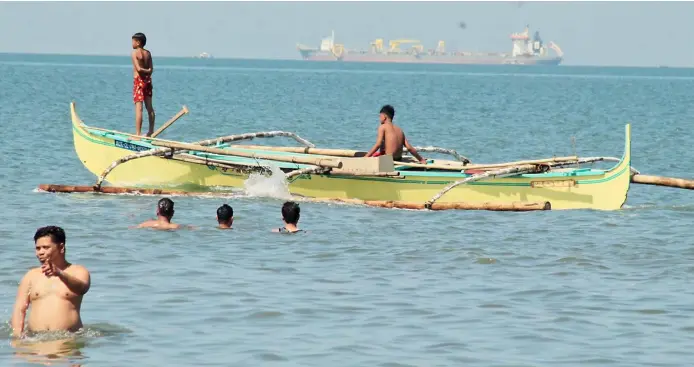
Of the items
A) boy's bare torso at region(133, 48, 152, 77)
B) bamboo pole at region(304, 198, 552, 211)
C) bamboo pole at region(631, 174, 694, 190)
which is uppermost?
boy's bare torso at region(133, 48, 152, 77)

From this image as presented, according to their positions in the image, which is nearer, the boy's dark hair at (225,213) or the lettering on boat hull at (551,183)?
the boy's dark hair at (225,213)

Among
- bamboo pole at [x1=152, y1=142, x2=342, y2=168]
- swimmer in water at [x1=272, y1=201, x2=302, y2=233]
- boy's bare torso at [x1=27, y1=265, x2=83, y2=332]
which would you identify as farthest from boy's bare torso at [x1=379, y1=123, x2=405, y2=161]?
boy's bare torso at [x1=27, y1=265, x2=83, y2=332]

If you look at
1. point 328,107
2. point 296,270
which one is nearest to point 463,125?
point 328,107

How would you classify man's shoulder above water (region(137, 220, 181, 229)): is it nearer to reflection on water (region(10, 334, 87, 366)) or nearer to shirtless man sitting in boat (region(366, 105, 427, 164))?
shirtless man sitting in boat (region(366, 105, 427, 164))

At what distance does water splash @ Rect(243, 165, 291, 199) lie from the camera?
66.9 ft

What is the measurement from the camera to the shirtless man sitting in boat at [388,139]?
65.9 ft

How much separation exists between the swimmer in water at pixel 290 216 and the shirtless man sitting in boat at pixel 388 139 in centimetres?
361

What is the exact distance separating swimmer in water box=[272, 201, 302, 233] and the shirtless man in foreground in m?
6.29

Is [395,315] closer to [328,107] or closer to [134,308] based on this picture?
[134,308]

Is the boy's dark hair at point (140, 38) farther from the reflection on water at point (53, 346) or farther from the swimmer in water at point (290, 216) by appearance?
the reflection on water at point (53, 346)

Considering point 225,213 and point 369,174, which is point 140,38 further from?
point 225,213

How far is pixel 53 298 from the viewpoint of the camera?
33.3 feet

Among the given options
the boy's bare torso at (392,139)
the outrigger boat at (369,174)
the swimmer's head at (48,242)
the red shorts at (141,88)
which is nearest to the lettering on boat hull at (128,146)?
the outrigger boat at (369,174)

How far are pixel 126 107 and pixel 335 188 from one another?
4002 centimetres
